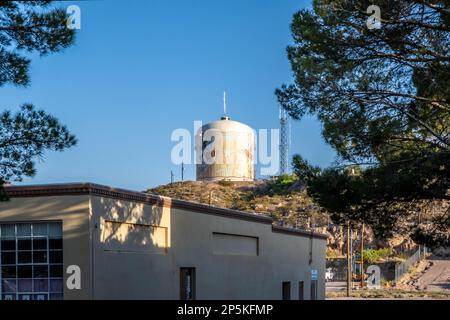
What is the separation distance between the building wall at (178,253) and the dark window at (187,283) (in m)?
0.26

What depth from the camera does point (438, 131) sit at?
21969mm

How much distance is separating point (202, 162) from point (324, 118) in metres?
60.5

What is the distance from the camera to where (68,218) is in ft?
70.5

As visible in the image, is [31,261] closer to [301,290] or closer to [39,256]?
[39,256]

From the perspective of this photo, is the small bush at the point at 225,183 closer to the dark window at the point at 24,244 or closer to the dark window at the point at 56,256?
the dark window at the point at 24,244

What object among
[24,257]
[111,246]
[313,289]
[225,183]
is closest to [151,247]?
[111,246]

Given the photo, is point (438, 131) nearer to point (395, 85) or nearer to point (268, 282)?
point (395, 85)

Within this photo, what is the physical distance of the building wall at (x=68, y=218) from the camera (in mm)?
21203

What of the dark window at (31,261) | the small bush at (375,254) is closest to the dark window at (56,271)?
the dark window at (31,261)

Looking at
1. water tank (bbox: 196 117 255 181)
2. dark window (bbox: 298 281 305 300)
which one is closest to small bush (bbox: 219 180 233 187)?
water tank (bbox: 196 117 255 181)

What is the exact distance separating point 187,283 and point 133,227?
4192 millimetres

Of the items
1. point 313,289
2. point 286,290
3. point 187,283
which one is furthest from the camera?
point 313,289

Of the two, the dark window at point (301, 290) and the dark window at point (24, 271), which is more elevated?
the dark window at point (24, 271)
